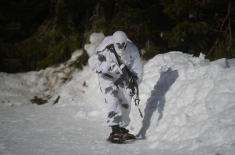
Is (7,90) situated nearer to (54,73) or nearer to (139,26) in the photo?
(54,73)

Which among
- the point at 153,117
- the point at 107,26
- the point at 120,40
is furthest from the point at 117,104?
the point at 107,26

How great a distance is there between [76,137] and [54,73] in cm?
505

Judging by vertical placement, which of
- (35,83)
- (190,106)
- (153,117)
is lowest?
(153,117)

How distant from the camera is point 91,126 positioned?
8.58m

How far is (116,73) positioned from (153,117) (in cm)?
101

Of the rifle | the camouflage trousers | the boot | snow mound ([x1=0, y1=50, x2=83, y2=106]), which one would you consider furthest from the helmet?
snow mound ([x1=0, y1=50, x2=83, y2=106])

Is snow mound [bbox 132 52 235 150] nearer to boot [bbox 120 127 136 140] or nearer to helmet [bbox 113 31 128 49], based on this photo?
boot [bbox 120 127 136 140]

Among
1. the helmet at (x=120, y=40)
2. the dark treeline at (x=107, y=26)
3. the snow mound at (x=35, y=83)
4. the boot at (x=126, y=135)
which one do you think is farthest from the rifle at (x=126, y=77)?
the snow mound at (x=35, y=83)

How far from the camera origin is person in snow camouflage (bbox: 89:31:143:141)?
7.34 m

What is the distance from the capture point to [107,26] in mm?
12617

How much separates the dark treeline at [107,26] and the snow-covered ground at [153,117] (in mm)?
1187

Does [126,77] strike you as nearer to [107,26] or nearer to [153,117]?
[153,117]

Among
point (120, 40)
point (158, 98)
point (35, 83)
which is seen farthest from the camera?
point (35, 83)

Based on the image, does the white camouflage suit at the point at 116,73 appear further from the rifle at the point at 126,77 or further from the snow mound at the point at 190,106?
the snow mound at the point at 190,106
